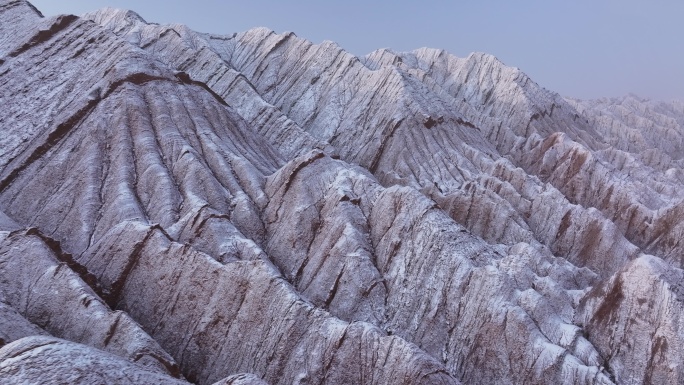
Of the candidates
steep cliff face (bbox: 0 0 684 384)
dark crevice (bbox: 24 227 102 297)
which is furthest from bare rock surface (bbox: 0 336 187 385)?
dark crevice (bbox: 24 227 102 297)

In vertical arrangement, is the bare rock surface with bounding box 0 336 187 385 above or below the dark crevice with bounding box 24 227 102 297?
below

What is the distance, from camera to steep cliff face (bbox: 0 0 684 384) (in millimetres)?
17750

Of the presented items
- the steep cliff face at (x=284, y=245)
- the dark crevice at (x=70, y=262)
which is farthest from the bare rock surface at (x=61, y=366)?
the dark crevice at (x=70, y=262)

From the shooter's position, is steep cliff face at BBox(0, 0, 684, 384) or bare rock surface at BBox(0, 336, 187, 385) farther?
steep cliff face at BBox(0, 0, 684, 384)

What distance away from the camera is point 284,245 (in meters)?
25.1

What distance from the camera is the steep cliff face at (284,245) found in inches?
699

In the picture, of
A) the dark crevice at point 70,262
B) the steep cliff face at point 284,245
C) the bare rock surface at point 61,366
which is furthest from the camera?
the dark crevice at point 70,262

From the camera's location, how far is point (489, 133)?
194 feet

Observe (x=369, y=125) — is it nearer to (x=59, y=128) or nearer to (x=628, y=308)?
(x=59, y=128)

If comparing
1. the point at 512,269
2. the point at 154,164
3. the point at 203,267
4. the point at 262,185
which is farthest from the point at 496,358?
the point at 154,164

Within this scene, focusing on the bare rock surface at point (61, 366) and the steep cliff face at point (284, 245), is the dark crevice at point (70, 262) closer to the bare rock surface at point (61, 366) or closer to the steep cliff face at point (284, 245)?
the steep cliff face at point (284, 245)

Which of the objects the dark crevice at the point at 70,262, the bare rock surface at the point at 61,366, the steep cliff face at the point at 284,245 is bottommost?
the bare rock surface at the point at 61,366

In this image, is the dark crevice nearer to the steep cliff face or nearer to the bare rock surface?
the steep cliff face

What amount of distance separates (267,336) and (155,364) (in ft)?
13.4
